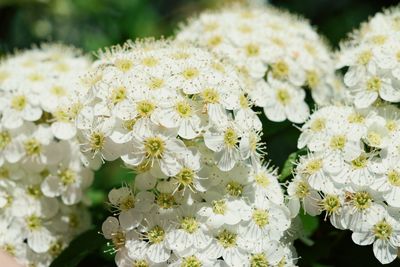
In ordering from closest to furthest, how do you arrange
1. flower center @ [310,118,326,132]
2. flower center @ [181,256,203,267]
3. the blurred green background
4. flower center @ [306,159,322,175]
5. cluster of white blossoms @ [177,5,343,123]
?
flower center @ [181,256,203,267] → flower center @ [306,159,322,175] → flower center @ [310,118,326,132] → the blurred green background → cluster of white blossoms @ [177,5,343,123]

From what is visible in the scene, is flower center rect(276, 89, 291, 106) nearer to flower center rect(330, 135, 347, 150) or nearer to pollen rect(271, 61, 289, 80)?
pollen rect(271, 61, 289, 80)

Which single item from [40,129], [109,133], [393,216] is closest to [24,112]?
[40,129]

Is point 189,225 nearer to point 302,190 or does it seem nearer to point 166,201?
point 166,201

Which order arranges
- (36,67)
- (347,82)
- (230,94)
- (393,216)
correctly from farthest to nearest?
1. (36,67)
2. (347,82)
3. (230,94)
4. (393,216)

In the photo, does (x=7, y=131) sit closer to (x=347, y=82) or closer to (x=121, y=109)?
(x=121, y=109)

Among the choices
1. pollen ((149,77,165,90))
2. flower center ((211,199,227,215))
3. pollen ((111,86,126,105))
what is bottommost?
flower center ((211,199,227,215))

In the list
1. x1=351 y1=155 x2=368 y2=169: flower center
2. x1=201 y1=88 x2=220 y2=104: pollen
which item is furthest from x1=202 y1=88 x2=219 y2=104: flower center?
x1=351 y1=155 x2=368 y2=169: flower center
